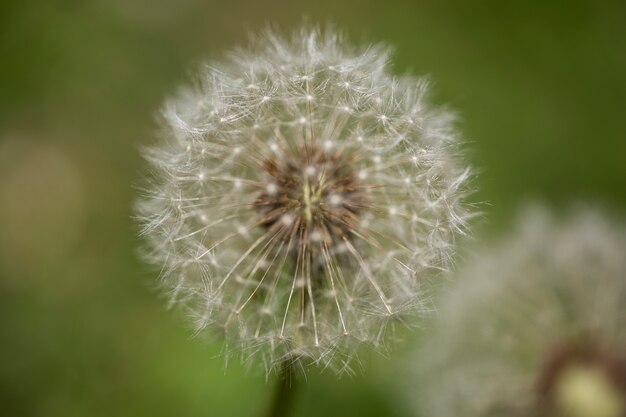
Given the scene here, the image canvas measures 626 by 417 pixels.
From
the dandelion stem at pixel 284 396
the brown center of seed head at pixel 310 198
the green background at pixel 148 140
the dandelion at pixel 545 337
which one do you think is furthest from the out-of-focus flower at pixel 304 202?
the green background at pixel 148 140

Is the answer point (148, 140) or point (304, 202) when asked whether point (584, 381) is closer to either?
point (304, 202)

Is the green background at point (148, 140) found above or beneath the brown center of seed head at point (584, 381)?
above

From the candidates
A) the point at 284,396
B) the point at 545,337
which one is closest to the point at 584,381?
the point at 545,337

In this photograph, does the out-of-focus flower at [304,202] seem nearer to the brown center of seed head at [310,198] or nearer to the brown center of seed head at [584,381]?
the brown center of seed head at [310,198]

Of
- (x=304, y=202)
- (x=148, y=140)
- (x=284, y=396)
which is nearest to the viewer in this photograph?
(x=304, y=202)

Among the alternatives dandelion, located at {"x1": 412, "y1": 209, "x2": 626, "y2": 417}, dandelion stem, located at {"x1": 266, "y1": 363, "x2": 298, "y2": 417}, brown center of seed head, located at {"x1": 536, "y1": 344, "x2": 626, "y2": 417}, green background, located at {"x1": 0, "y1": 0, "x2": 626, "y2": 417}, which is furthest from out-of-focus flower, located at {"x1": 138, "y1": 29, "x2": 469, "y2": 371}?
green background, located at {"x1": 0, "y1": 0, "x2": 626, "y2": 417}

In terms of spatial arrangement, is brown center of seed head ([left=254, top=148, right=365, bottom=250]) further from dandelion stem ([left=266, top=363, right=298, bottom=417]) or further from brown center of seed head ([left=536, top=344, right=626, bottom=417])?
brown center of seed head ([left=536, top=344, right=626, bottom=417])
